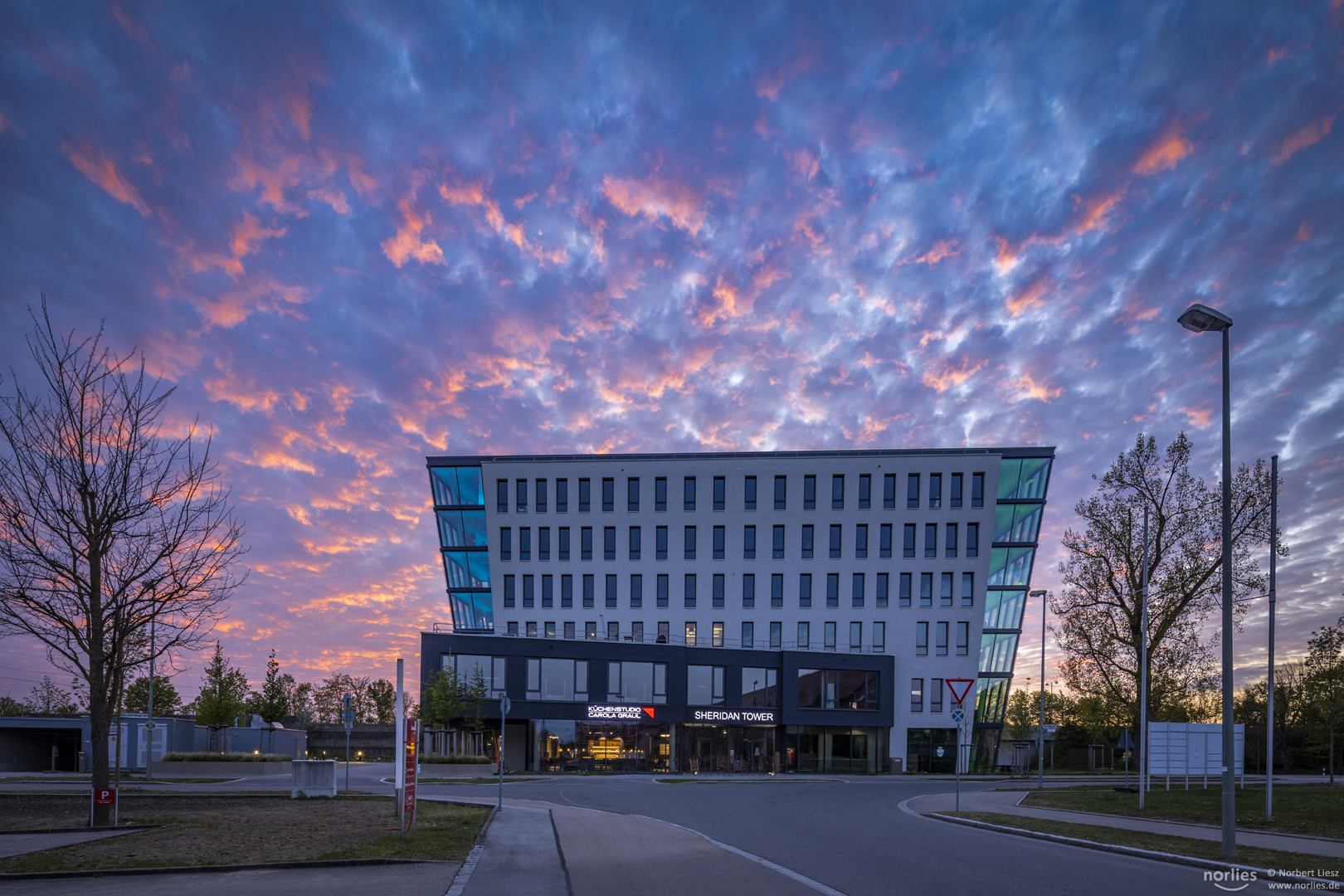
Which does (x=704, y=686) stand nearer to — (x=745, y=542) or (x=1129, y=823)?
(x=745, y=542)

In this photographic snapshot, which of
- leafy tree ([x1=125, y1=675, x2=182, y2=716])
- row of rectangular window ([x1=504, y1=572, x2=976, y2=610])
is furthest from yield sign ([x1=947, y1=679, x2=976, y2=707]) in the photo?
leafy tree ([x1=125, y1=675, x2=182, y2=716])

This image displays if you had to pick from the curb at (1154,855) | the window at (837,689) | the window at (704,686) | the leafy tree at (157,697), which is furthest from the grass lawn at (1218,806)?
the leafy tree at (157,697)

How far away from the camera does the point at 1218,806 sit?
25406mm

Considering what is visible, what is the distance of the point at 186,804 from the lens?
2194cm

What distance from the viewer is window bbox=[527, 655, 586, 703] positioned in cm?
5278

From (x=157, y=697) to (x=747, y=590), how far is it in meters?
45.1

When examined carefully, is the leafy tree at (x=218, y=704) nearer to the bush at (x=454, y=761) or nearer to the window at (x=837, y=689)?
the bush at (x=454, y=761)

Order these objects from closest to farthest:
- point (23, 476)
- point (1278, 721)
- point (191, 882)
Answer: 1. point (191, 882)
2. point (23, 476)
3. point (1278, 721)

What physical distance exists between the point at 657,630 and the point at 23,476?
158ft

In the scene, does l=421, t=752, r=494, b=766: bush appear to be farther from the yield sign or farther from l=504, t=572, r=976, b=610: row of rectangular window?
the yield sign

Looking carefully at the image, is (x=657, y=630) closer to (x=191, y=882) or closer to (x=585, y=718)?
(x=585, y=718)

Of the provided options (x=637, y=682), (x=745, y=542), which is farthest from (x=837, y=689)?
(x=637, y=682)

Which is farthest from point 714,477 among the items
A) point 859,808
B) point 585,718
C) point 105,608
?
point 105,608

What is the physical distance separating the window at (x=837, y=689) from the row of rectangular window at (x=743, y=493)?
1150cm
